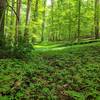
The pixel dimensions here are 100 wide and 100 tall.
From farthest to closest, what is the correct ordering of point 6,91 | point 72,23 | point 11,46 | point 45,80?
point 72,23 → point 11,46 → point 45,80 → point 6,91

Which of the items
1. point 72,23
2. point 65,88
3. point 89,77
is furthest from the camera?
Answer: point 72,23

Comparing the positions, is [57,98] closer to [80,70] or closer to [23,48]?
[80,70]

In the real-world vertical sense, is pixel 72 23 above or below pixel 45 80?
above

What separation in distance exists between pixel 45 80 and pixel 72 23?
23.5 meters

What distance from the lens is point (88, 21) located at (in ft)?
98.2

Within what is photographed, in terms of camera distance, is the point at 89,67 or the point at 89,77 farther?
the point at 89,67

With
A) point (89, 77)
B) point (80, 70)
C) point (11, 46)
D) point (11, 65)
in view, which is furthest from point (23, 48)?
point (89, 77)

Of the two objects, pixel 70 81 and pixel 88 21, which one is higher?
pixel 88 21

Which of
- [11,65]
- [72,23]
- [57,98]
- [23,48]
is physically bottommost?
[57,98]

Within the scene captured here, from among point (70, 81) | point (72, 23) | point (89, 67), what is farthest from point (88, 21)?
point (70, 81)

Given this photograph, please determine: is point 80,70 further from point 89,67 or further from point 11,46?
point 11,46

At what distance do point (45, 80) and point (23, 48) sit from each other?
2.98 meters

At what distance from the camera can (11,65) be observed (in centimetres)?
746

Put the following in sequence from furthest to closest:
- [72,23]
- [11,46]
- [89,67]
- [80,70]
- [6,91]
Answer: [72,23] → [11,46] → [89,67] → [80,70] → [6,91]
